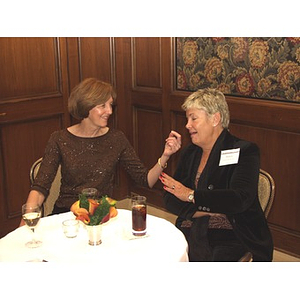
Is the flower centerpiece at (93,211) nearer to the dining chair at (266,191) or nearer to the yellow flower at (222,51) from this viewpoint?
the dining chair at (266,191)

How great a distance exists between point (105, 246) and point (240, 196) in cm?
78

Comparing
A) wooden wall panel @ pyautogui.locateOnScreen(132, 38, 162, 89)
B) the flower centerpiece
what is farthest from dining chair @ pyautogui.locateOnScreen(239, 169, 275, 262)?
wooden wall panel @ pyautogui.locateOnScreen(132, 38, 162, 89)

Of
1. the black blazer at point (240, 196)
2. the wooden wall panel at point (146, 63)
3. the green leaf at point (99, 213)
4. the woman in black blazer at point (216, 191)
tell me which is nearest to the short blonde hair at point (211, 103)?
the woman in black blazer at point (216, 191)

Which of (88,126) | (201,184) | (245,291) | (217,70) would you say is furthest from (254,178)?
(245,291)

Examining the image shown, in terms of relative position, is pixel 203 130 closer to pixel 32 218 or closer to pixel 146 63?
pixel 32 218

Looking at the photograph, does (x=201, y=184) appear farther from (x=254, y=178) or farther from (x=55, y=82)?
(x=55, y=82)

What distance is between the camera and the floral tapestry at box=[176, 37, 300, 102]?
3301 millimetres

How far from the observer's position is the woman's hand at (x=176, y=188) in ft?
7.89

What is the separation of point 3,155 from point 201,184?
2.02 metres

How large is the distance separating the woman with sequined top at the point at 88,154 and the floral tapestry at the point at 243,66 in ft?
3.61

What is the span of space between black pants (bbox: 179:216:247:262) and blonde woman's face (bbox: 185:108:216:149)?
41 centimetres

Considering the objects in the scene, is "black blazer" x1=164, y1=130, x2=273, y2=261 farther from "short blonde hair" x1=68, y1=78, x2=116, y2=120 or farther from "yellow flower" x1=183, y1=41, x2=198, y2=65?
"yellow flower" x1=183, y1=41, x2=198, y2=65

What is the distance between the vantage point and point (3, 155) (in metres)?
3.81

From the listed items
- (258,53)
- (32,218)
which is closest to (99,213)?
(32,218)
